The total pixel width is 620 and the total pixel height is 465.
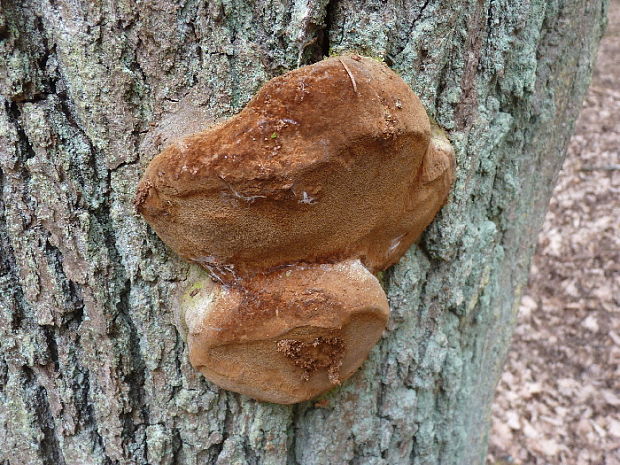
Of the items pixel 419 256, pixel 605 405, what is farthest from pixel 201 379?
pixel 605 405

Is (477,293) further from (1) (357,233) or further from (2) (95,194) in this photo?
(2) (95,194)

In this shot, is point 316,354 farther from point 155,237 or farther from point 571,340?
point 571,340

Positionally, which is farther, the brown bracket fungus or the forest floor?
the forest floor

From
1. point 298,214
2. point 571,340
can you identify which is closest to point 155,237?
point 298,214

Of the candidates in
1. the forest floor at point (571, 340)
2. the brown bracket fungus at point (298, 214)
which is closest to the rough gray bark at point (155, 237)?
the brown bracket fungus at point (298, 214)

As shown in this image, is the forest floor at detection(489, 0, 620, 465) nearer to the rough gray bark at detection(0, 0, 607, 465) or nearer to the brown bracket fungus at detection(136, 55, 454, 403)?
the rough gray bark at detection(0, 0, 607, 465)

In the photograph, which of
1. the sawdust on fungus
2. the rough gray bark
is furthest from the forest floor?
the sawdust on fungus
